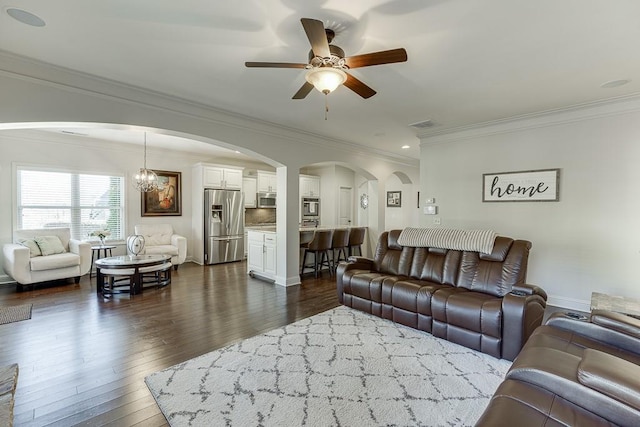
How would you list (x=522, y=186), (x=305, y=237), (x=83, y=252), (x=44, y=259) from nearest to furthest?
1. (x=522, y=186)
2. (x=44, y=259)
3. (x=83, y=252)
4. (x=305, y=237)

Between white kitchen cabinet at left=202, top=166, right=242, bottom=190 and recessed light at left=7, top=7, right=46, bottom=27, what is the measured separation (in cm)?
475

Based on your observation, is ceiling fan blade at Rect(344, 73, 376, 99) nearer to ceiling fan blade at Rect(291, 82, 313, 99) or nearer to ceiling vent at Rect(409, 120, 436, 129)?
ceiling fan blade at Rect(291, 82, 313, 99)

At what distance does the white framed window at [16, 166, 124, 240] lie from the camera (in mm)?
5336

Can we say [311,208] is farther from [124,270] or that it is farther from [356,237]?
[124,270]

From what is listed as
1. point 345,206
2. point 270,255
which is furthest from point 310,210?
point 270,255

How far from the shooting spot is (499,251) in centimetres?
328

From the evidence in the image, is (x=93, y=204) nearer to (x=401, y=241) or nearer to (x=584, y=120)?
(x=401, y=241)

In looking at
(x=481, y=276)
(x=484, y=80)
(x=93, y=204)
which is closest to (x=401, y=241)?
(x=481, y=276)

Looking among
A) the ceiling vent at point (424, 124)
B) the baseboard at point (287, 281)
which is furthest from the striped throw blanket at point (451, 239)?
the baseboard at point (287, 281)

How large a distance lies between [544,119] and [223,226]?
647 centimetres

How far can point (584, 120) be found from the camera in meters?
3.88

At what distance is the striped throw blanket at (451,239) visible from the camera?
134 inches

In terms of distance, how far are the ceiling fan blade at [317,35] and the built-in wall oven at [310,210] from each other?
678 cm

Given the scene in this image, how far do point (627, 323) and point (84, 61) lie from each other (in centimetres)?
476
